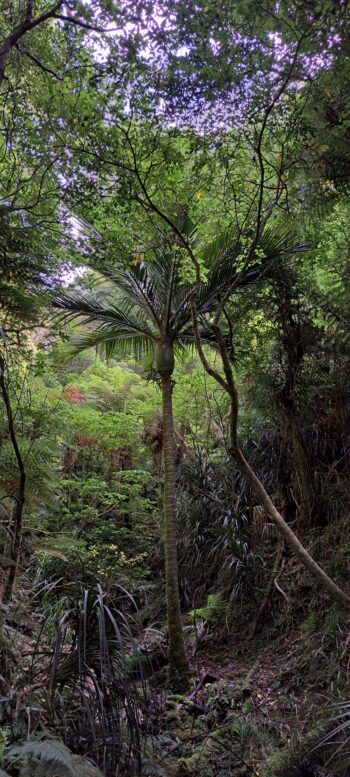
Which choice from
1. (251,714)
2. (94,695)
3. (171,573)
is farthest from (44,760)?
(171,573)

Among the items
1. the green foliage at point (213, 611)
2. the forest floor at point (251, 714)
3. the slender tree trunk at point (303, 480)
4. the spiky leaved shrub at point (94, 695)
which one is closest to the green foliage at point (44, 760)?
the spiky leaved shrub at point (94, 695)

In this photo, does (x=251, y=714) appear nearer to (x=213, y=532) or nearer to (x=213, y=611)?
(x=213, y=611)

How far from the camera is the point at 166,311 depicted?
5.32 metres

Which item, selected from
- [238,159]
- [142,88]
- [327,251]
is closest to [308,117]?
[238,159]

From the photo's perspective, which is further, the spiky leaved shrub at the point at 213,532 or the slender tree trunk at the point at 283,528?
the spiky leaved shrub at the point at 213,532

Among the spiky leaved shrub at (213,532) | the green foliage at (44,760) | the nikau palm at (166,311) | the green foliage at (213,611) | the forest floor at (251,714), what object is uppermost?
the nikau palm at (166,311)

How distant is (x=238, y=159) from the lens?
332 cm

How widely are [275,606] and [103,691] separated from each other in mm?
3246

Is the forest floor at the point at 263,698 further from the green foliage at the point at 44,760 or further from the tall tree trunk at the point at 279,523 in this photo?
the green foliage at the point at 44,760

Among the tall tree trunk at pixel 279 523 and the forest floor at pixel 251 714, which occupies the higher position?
the tall tree trunk at pixel 279 523

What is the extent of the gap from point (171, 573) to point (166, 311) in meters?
2.78

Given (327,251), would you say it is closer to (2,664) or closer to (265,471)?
(265,471)

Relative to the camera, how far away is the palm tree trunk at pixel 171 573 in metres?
4.54

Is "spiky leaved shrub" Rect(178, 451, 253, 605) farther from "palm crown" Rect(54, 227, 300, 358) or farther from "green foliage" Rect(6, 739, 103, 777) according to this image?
"green foliage" Rect(6, 739, 103, 777)
